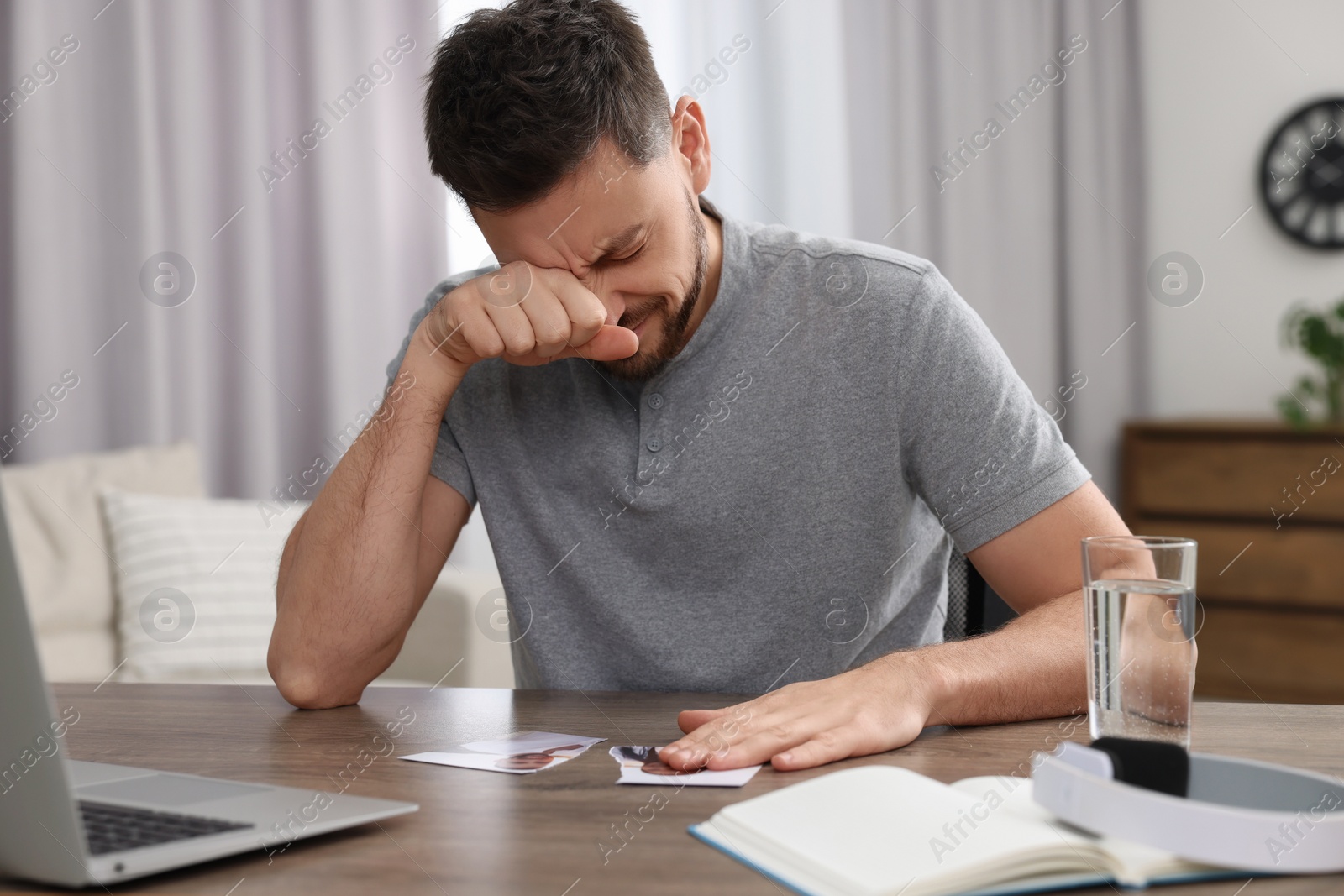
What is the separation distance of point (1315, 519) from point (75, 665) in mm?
3183

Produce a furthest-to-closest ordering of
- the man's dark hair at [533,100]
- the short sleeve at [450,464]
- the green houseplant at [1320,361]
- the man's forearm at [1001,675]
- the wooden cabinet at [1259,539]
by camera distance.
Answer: the green houseplant at [1320,361] < the wooden cabinet at [1259,539] < the short sleeve at [450,464] < the man's dark hair at [533,100] < the man's forearm at [1001,675]

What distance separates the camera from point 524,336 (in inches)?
47.4

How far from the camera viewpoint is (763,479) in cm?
130

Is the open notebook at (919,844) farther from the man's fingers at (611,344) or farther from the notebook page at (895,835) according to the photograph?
the man's fingers at (611,344)

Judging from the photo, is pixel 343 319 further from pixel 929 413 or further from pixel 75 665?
pixel 929 413

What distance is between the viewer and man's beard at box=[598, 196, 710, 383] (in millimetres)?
1285

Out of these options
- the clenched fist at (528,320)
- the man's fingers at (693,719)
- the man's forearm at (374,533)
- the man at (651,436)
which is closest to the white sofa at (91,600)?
the man at (651,436)

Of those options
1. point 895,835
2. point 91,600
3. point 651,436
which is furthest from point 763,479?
point 91,600

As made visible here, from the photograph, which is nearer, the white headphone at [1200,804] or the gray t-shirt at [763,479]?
the white headphone at [1200,804]

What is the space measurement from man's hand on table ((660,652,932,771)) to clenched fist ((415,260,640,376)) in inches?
17.5

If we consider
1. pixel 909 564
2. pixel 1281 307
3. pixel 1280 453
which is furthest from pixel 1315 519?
pixel 909 564

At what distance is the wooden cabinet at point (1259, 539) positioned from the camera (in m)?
3.33

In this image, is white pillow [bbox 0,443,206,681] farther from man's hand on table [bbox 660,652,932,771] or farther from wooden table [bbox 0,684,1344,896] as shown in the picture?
man's hand on table [bbox 660,652,932,771]

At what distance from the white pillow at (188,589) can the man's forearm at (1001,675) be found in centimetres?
175
